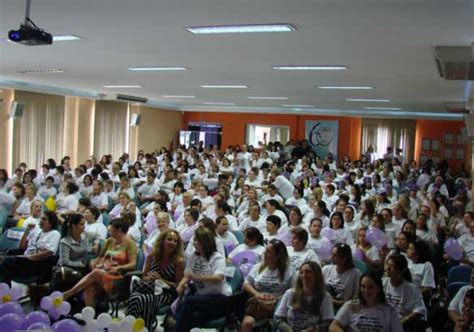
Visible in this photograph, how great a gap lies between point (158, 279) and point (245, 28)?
2326 mm

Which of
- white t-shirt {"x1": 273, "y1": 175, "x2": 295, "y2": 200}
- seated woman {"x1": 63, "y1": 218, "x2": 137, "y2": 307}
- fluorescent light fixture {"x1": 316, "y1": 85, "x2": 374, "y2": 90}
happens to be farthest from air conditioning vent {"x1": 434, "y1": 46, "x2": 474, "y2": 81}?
white t-shirt {"x1": 273, "y1": 175, "x2": 295, "y2": 200}

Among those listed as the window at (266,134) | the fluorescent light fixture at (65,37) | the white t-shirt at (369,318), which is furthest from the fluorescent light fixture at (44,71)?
the window at (266,134)

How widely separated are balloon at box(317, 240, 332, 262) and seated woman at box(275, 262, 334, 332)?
1.67 meters

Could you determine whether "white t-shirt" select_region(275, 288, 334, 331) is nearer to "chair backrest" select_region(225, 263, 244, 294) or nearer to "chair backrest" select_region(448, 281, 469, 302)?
"chair backrest" select_region(225, 263, 244, 294)

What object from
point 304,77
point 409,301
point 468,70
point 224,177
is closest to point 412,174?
point 224,177

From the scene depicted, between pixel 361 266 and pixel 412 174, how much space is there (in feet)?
28.1

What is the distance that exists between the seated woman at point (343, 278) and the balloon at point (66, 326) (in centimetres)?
210

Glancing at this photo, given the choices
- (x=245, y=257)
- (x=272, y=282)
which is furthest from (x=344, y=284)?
(x=245, y=257)

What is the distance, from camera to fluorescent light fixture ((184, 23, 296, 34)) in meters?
4.35

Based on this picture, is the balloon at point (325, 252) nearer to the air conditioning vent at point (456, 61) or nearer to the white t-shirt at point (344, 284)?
the white t-shirt at point (344, 284)

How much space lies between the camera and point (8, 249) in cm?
580

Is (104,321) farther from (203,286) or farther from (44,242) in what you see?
(44,242)

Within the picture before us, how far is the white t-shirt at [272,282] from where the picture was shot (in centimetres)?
432

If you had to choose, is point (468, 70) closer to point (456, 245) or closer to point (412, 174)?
point (456, 245)
